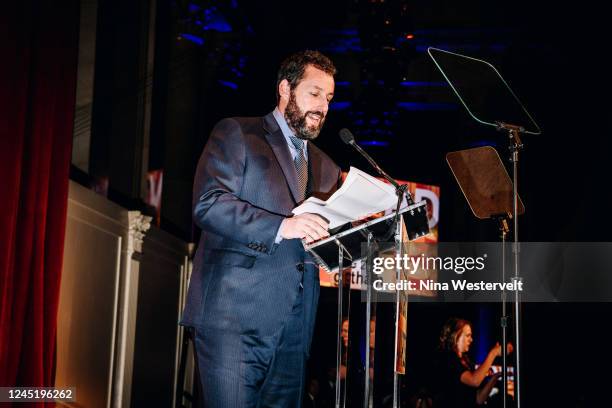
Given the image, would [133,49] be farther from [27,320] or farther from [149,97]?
[27,320]

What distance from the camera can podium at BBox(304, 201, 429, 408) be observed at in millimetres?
2076

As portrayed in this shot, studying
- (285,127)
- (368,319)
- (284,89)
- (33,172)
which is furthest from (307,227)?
(33,172)

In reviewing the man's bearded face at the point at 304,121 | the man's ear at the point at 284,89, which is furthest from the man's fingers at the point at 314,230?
the man's ear at the point at 284,89

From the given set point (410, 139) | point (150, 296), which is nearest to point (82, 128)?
point (150, 296)

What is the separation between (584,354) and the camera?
7172 mm

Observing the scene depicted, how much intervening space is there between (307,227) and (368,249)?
23 centimetres

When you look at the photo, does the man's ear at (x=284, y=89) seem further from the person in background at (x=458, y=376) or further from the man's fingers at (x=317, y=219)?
the person in background at (x=458, y=376)

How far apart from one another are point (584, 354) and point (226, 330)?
19.7 ft

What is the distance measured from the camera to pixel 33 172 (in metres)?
2.95

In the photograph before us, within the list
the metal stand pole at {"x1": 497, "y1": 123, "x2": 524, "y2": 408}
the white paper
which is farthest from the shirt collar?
the metal stand pole at {"x1": 497, "y1": 123, "x2": 524, "y2": 408}

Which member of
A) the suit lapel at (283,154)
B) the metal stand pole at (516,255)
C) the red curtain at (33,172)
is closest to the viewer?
the suit lapel at (283,154)

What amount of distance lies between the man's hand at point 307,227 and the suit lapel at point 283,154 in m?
0.25

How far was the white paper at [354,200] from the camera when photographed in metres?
1.94

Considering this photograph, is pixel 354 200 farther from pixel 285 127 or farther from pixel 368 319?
pixel 285 127
